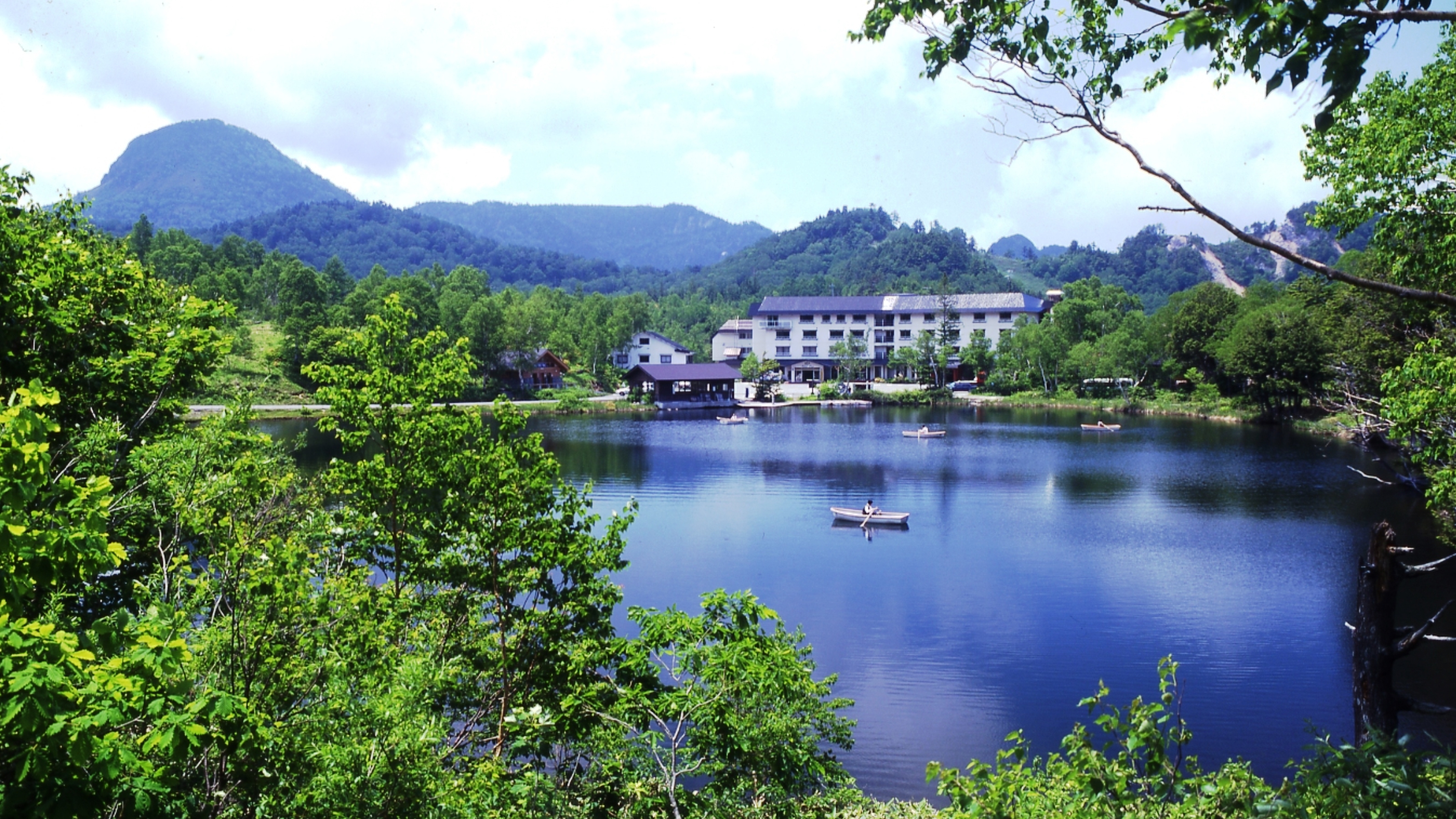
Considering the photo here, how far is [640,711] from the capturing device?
27.6 feet

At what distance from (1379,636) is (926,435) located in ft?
143

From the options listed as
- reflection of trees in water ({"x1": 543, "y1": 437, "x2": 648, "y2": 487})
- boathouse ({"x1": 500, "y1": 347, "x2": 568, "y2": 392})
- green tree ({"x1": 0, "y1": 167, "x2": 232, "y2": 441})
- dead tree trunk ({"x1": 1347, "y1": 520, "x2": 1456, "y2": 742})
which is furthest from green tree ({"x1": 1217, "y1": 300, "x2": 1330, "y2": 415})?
green tree ({"x1": 0, "y1": 167, "x2": 232, "y2": 441})

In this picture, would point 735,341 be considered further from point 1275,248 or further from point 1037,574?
point 1275,248

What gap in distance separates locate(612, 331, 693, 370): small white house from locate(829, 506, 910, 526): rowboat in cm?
5876

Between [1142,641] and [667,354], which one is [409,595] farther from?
[667,354]

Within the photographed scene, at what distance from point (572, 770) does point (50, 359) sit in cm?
777

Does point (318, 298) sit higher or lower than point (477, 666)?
higher

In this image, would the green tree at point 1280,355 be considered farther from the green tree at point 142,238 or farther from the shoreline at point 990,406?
the green tree at point 142,238

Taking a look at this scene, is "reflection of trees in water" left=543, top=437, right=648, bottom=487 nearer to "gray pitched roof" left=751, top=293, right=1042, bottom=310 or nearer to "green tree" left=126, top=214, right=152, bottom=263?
"gray pitched roof" left=751, top=293, right=1042, bottom=310

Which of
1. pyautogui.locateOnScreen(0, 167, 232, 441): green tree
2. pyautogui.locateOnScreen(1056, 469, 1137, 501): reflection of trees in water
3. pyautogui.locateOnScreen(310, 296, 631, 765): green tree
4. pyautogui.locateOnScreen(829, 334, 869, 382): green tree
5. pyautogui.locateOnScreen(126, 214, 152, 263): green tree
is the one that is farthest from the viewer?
pyautogui.locateOnScreen(126, 214, 152, 263): green tree

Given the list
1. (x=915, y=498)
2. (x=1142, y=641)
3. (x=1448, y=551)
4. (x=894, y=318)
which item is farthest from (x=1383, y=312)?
(x=894, y=318)

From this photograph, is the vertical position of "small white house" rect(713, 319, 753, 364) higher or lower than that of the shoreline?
higher

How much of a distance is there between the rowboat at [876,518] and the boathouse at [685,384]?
4329 cm

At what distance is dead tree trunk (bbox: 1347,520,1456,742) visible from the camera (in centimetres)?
610
